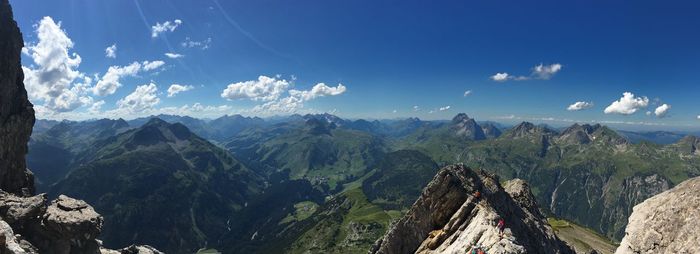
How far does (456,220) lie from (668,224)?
1916 cm

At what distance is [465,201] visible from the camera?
4825 centimetres

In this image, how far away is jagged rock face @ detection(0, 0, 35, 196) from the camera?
79000mm

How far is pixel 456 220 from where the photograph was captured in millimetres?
46062

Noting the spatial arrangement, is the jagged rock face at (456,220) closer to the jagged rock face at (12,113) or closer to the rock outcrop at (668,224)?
the rock outcrop at (668,224)

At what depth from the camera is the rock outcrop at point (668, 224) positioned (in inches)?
1163

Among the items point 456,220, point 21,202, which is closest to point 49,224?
point 21,202

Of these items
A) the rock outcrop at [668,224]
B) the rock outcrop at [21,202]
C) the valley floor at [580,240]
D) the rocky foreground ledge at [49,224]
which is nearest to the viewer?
the rock outcrop at [668,224]

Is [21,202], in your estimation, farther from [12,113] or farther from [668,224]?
[668,224]

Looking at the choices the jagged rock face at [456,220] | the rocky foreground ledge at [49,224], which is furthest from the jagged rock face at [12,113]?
the jagged rock face at [456,220]

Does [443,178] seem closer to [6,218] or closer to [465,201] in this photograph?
[465,201]

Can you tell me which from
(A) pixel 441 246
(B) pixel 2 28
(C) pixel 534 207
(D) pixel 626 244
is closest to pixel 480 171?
(C) pixel 534 207

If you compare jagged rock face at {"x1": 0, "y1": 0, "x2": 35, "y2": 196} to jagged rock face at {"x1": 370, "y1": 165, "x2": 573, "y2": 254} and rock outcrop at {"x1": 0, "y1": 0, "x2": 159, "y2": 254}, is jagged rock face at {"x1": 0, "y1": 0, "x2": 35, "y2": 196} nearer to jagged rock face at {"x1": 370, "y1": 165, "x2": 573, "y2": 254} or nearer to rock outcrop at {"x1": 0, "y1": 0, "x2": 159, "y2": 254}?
rock outcrop at {"x1": 0, "y1": 0, "x2": 159, "y2": 254}

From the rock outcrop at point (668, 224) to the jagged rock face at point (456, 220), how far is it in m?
10.7

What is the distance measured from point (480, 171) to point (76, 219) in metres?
60.2
